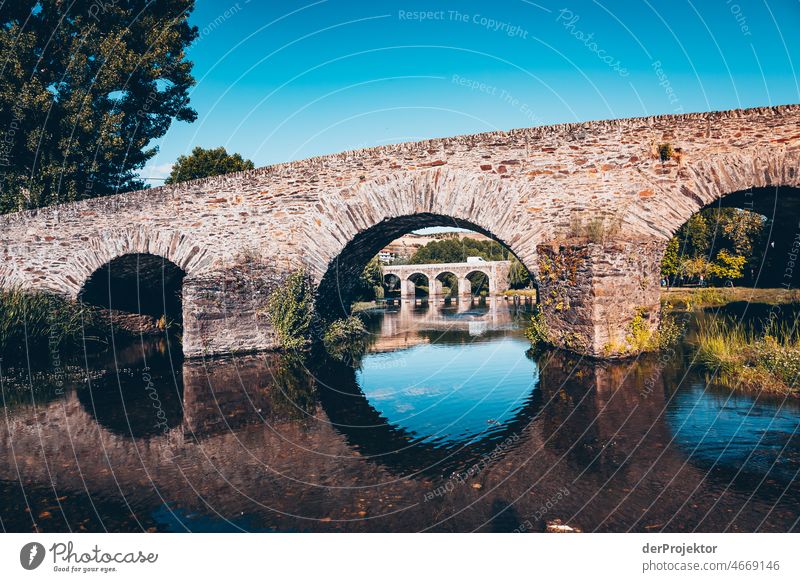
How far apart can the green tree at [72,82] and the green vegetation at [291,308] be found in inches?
499

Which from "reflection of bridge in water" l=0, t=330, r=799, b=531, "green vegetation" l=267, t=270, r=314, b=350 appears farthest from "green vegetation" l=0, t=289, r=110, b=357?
"green vegetation" l=267, t=270, r=314, b=350

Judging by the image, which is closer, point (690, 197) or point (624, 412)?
point (624, 412)

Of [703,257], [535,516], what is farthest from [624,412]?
[703,257]

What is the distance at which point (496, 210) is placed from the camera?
33.2ft

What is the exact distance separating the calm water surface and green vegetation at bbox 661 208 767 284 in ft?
52.5

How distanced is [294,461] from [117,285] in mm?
13333

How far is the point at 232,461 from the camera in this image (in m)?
5.00

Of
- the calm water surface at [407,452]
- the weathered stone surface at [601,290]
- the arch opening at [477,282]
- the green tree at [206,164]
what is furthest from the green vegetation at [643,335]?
the arch opening at [477,282]

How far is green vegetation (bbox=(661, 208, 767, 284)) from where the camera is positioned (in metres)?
22.1

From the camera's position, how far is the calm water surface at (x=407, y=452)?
3693 millimetres

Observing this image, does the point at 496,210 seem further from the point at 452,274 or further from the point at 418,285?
the point at 418,285

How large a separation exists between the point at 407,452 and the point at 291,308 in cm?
709

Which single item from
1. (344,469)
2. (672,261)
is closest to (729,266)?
(672,261)

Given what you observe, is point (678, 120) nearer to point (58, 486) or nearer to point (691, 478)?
point (691, 478)
